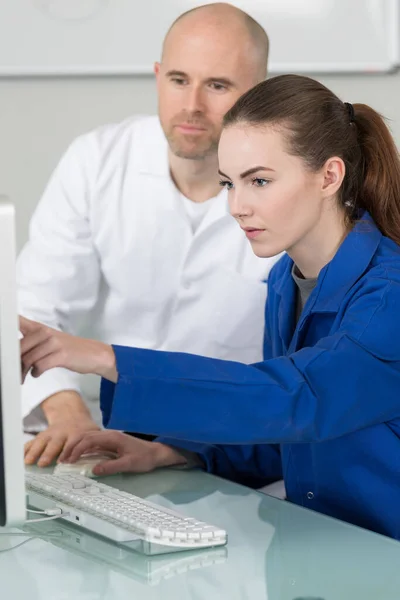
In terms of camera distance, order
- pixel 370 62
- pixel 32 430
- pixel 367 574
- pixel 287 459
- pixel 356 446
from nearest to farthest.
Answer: pixel 367 574 < pixel 356 446 < pixel 287 459 < pixel 32 430 < pixel 370 62

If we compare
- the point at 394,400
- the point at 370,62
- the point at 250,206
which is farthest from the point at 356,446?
the point at 370,62

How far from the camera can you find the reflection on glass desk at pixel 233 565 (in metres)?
0.93

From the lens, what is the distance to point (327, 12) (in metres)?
2.39

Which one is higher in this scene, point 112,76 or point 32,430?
point 112,76

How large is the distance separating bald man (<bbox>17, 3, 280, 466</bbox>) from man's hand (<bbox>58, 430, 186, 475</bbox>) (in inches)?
14.1

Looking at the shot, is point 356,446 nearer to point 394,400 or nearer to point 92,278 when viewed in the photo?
point 394,400

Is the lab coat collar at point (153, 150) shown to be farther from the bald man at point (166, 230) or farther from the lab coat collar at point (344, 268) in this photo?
the lab coat collar at point (344, 268)

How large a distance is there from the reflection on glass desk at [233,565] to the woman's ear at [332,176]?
0.40 metres

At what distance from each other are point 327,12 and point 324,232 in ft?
4.18

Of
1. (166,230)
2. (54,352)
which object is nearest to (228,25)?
(166,230)

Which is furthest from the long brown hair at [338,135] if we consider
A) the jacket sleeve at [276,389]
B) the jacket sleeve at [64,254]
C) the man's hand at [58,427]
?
the jacket sleeve at [64,254]

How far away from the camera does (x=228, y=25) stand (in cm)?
180

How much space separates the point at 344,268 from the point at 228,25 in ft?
2.42

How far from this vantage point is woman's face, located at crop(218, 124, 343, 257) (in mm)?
1228
